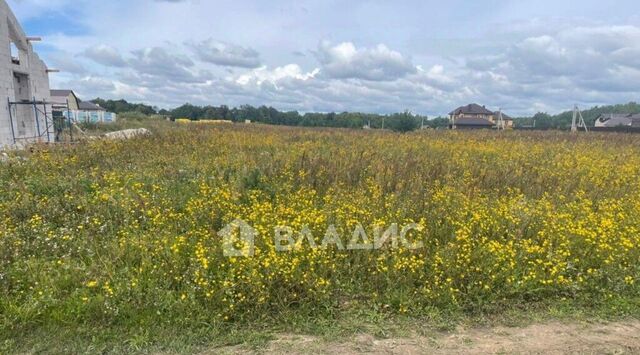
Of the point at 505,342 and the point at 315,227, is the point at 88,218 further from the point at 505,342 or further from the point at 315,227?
the point at 505,342

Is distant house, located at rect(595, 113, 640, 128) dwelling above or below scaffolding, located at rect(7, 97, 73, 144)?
above

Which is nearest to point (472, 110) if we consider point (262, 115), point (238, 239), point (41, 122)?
point (262, 115)

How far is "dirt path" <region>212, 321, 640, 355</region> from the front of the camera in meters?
2.84

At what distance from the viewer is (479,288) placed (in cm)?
363

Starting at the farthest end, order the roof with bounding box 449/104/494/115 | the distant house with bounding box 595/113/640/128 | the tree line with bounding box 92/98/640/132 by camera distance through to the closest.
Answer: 1. the roof with bounding box 449/104/494/115
2. the tree line with bounding box 92/98/640/132
3. the distant house with bounding box 595/113/640/128

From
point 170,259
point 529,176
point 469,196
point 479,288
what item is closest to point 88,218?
point 170,259

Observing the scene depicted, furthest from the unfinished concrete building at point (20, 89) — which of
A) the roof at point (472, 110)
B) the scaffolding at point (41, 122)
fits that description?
the roof at point (472, 110)

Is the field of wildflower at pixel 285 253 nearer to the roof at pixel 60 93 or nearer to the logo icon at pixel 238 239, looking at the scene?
the logo icon at pixel 238 239

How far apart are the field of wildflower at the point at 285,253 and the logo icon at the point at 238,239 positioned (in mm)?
99

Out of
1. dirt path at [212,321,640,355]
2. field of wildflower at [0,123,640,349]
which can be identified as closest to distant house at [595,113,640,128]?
field of wildflower at [0,123,640,349]

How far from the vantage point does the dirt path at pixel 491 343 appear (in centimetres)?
284

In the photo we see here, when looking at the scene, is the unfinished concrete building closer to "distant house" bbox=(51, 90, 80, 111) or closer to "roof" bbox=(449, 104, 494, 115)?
"distant house" bbox=(51, 90, 80, 111)

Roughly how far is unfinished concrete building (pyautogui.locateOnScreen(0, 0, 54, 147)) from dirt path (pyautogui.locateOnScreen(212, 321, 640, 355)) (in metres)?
16.2

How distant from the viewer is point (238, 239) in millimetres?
4137
